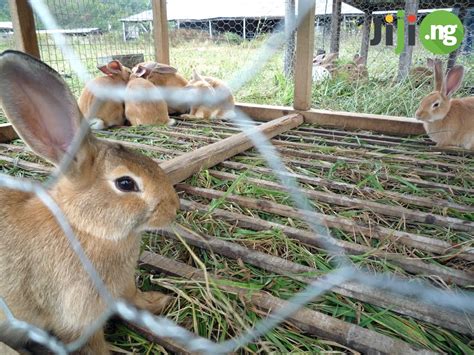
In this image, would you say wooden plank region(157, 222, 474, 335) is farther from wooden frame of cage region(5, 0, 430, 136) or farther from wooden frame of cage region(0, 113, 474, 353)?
wooden frame of cage region(5, 0, 430, 136)

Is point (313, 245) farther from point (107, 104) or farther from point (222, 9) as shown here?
point (222, 9)

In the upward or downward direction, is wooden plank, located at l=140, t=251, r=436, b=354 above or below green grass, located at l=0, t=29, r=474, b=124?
below

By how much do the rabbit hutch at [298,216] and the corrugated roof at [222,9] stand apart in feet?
0.38

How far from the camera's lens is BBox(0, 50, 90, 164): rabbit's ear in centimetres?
68

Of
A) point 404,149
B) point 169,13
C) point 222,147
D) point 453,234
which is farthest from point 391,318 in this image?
point 169,13

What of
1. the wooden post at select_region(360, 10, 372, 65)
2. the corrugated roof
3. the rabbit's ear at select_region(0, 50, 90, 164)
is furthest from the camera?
the wooden post at select_region(360, 10, 372, 65)

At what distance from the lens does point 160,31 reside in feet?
10.2

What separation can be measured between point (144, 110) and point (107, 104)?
10.0 inches

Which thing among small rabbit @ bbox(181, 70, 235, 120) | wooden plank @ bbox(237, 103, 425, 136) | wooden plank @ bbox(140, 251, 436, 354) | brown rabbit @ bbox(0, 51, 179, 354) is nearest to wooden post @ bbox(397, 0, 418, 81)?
wooden plank @ bbox(237, 103, 425, 136)

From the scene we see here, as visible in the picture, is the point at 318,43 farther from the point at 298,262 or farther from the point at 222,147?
the point at 298,262

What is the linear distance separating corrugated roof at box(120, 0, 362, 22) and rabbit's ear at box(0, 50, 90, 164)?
2.81m

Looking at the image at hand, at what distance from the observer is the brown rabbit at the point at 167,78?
2.89 meters

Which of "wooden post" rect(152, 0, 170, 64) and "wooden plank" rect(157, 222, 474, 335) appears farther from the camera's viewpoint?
"wooden post" rect(152, 0, 170, 64)

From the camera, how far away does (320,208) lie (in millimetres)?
1375
